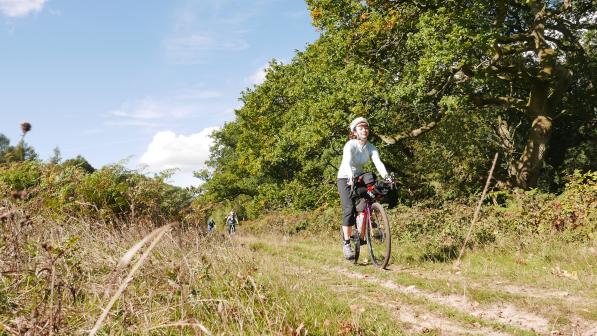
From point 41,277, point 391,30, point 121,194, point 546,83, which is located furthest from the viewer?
point 546,83

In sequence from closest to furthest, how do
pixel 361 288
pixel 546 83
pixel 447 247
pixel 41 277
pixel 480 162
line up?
pixel 41 277 < pixel 361 288 < pixel 447 247 < pixel 546 83 < pixel 480 162

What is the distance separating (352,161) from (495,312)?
363 centimetres

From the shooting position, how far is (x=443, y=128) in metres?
19.0

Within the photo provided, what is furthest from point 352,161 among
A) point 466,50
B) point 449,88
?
point 449,88

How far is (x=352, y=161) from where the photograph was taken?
25.0ft

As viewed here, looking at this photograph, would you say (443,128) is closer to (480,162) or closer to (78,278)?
(480,162)

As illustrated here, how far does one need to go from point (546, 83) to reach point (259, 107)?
20110 millimetres

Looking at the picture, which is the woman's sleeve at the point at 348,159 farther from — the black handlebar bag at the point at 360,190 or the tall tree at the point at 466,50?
the tall tree at the point at 466,50

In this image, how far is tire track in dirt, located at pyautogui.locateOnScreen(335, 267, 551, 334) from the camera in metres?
4.09

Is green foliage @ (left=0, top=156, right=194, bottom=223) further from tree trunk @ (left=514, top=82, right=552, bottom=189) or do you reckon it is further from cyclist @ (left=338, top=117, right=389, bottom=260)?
tree trunk @ (left=514, top=82, right=552, bottom=189)

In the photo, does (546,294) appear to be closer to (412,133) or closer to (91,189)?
(91,189)

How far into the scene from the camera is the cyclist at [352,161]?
752 centimetres

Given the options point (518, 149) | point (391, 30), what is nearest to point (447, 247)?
point (391, 30)

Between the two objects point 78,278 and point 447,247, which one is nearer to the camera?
point 78,278
